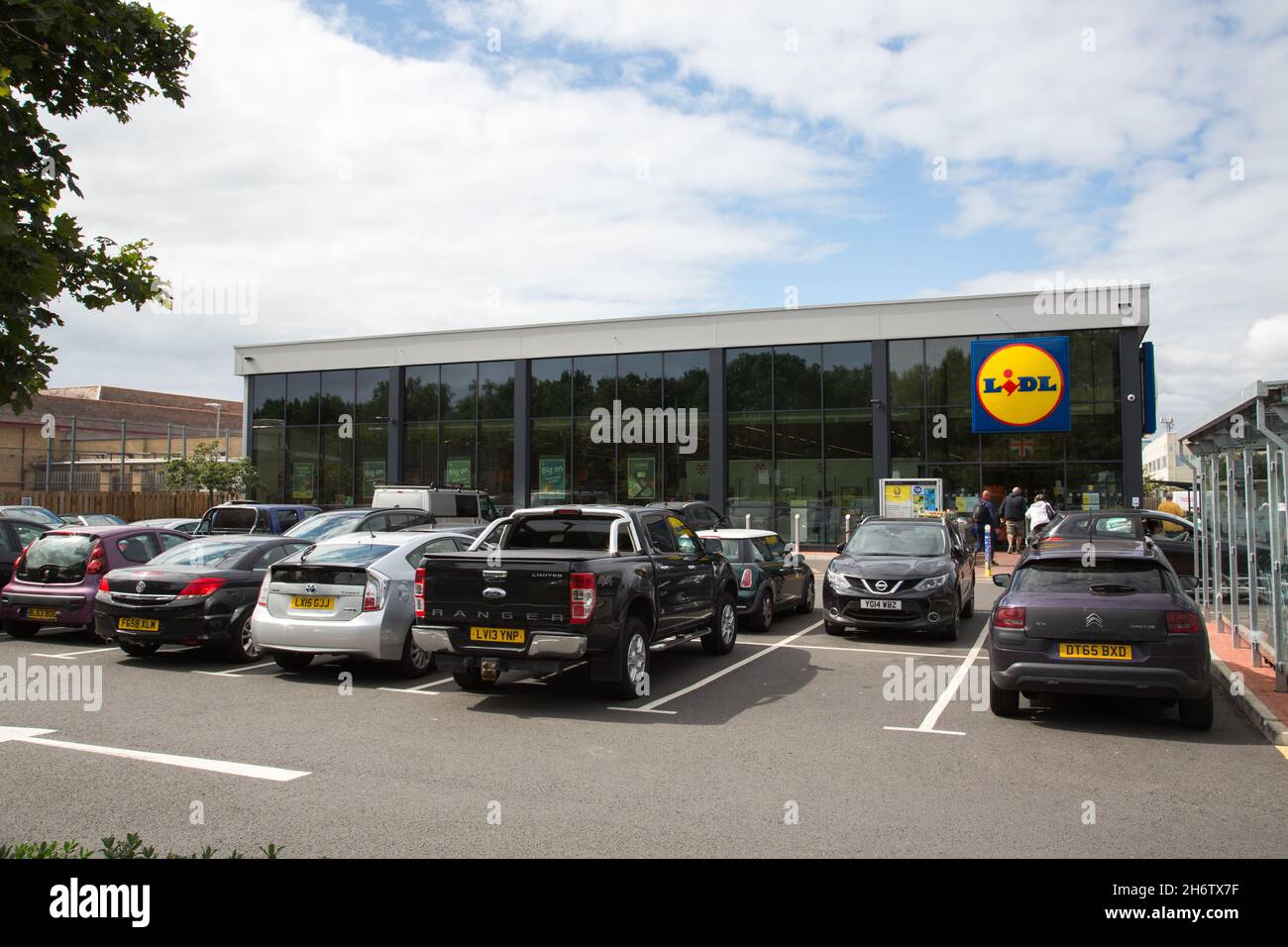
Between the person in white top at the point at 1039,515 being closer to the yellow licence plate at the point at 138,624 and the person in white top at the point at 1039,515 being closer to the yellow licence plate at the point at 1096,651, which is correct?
the yellow licence plate at the point at 1096,651

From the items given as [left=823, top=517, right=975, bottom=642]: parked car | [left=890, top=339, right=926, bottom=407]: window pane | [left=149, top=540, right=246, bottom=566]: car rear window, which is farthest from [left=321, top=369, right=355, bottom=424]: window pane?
[left=823, top=517, right=975, bottom=642]: parked car

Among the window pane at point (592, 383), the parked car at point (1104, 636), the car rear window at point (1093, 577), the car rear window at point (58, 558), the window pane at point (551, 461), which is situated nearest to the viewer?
the parked car at point (1104, 636)

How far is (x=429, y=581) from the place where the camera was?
27.9ft

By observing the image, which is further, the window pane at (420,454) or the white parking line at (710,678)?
the window pane at (420,454)

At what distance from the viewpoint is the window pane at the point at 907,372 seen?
2869 centimetres

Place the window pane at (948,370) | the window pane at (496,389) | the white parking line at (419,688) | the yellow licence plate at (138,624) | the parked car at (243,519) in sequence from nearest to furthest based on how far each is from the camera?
1. the white parking line at (419,688)
2. the yellow licence plate at (138,624)
3. the parked car at (243,519)
4. the window pane at (948,370)
5. the window pane at (496,389)

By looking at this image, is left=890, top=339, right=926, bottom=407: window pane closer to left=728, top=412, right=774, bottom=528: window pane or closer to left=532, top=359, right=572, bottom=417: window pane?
left=728, top=412, right=774, bottom=528: window pane

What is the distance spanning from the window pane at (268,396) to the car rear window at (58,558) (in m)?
25.8

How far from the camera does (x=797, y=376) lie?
1184 inches

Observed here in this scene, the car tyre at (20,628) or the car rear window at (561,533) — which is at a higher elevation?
the car rear window at (561,533)

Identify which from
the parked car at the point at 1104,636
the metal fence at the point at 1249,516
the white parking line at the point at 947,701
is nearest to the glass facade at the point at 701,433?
the metal fence at the point at 1249,516

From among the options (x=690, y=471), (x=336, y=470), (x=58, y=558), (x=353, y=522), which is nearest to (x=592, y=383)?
(x=690, y=471)

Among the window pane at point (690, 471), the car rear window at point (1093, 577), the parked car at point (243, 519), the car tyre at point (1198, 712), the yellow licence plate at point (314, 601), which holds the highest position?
the window pane at point (690, 471)
